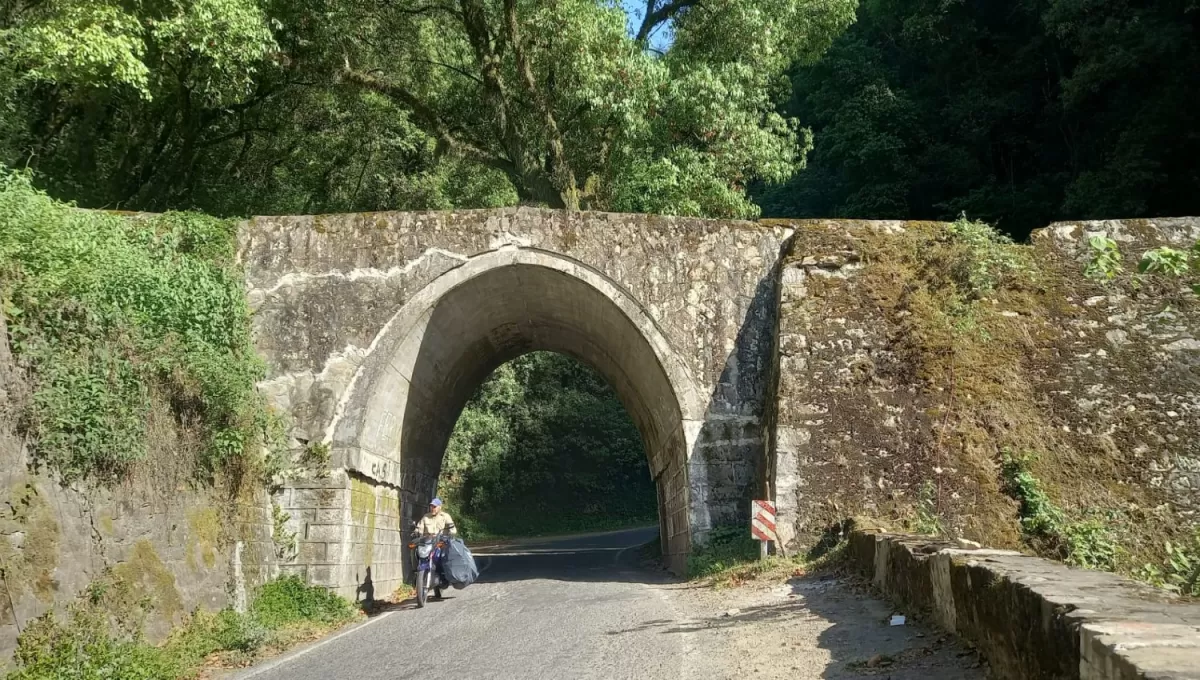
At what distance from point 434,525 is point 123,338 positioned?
454 centimetres

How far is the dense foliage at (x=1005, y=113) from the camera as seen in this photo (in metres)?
20.3

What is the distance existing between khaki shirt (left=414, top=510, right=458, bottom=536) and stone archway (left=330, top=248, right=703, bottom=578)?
0.99m

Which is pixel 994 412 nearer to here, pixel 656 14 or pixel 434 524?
pixel 434 524

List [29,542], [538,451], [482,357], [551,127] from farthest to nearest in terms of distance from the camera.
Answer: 1. [538,451]
2. [551,127]
3. [482,357]
4. [29,542]

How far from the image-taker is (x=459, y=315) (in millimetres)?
13336

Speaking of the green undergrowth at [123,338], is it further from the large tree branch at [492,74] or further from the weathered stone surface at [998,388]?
the large tree branch at [492,74]

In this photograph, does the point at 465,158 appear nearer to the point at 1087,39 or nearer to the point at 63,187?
the point at 63,187

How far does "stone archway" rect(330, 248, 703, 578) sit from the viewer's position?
39.8ft

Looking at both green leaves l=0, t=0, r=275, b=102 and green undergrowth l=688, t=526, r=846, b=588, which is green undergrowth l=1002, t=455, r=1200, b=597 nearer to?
green undergrowth l=688, t=526, r=846, b=588

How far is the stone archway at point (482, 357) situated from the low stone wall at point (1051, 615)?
20.6 ft

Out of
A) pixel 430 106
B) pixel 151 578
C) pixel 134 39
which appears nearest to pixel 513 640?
pixel 151 578

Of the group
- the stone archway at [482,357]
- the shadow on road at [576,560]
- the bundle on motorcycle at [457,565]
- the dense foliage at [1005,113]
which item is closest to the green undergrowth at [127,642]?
the bundle on motorcycle at [457,565]

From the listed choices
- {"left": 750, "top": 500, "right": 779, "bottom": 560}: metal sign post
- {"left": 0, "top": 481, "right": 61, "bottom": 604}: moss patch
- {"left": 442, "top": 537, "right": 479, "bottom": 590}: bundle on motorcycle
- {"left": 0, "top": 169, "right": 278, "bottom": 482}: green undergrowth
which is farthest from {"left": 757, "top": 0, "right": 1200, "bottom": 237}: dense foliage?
{"left": 0, "top": 481, "right": 61, "bottom": 604}: moss patch

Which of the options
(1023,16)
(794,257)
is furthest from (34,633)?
(1023,16)
